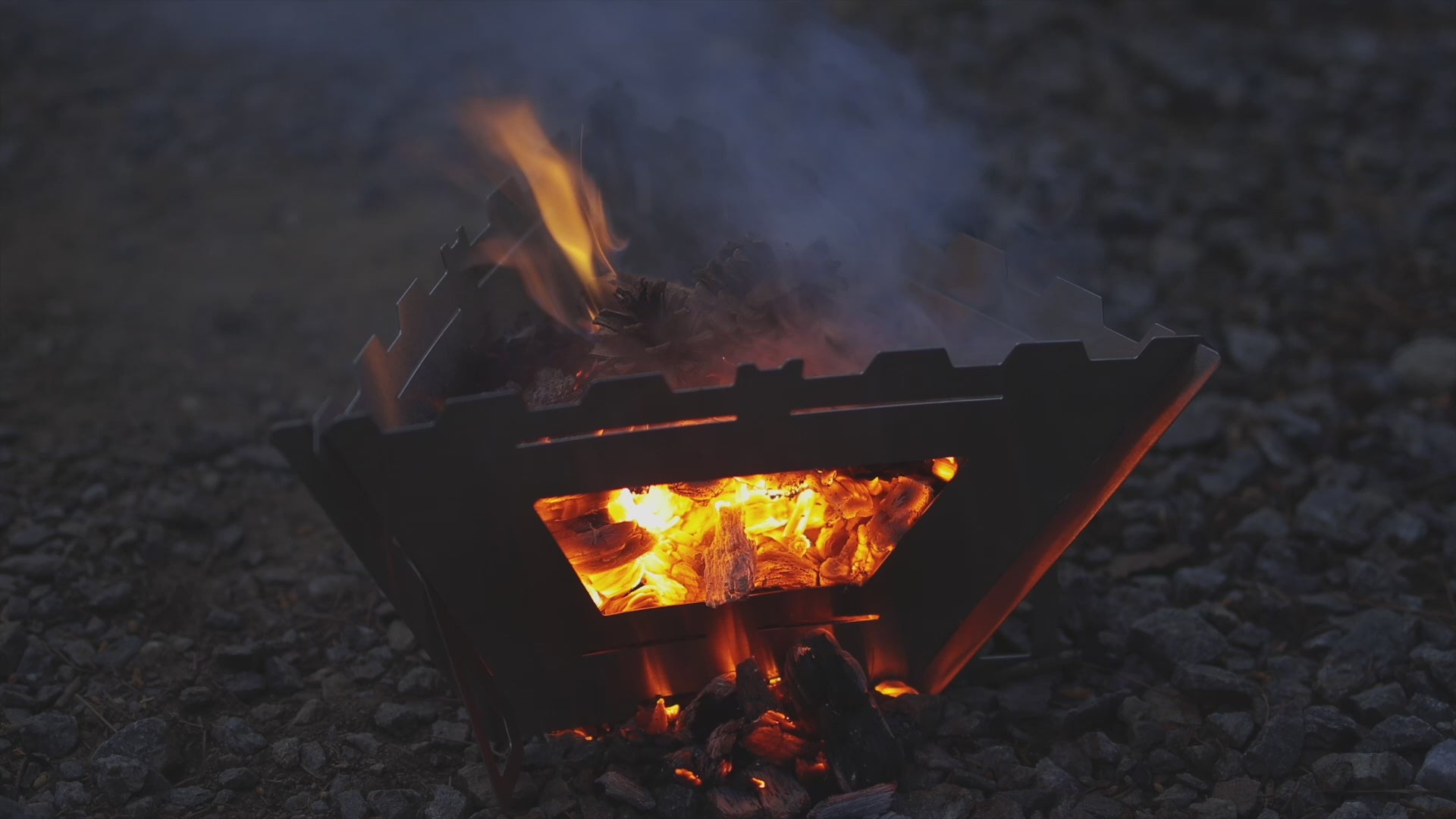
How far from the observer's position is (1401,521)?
8.23 feet

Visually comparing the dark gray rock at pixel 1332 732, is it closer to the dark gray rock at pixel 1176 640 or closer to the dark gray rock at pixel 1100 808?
the dark gray rock at pixel 1176 640

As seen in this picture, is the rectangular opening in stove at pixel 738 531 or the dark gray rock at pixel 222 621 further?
the dark gray rock at pixel 222 621

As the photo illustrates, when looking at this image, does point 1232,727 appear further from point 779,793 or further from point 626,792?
point 626,792

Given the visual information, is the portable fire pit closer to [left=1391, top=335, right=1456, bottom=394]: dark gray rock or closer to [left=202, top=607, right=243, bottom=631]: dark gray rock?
[left=202, top=607, right=243, bottom=631]: dark gray rock

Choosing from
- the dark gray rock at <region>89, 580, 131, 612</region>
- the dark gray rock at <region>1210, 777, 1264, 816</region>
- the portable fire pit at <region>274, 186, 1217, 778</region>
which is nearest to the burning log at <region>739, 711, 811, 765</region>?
the portable fire pit at <region>274, 186, 1217, 778</region>

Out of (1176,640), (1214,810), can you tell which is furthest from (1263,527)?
(1214,810)

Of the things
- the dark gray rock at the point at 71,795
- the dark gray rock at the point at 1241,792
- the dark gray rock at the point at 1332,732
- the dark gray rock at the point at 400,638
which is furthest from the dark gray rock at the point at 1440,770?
the dark gray rock at the point at 71,795

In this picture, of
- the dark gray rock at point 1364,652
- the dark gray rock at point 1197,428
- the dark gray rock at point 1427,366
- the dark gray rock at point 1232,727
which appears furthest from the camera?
the dark gray rock at point 1427,366

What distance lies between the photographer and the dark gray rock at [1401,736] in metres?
1.88

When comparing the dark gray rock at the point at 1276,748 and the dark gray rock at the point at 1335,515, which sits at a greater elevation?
the dark gray rock at the point at 1335,515

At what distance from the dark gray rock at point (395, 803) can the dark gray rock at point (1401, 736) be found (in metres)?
1.59

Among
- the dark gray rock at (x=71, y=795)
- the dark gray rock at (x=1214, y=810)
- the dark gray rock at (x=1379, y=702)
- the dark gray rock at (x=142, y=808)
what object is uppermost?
the dark gray rock at (x=71, y=795)

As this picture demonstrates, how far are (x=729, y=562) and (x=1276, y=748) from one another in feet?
3.26

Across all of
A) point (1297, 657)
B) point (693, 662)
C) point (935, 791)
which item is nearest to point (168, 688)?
point (693, 662)
